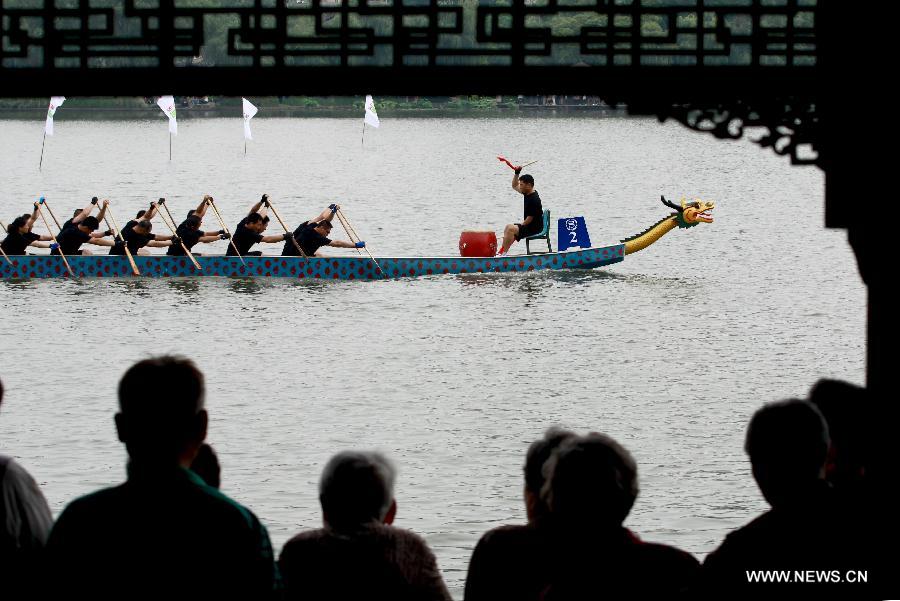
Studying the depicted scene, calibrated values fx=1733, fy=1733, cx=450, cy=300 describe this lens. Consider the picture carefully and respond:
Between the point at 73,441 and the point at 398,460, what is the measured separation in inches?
138

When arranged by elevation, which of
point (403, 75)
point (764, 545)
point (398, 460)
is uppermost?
point (403, 75)

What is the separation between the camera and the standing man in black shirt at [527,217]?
29594mm

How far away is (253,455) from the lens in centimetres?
1775

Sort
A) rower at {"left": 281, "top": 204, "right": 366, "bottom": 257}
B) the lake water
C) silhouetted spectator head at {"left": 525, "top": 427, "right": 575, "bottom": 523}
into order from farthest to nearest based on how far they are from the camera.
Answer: rower at {"left": 281, "top": 204, "right": 366, "bottom": 257} < the lake water < silhouetted spectator head at {"left": 525, "top": 427, "right": 575, "bottom": 523}

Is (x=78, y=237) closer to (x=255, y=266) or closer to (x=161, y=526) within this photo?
(x=255, y=266)

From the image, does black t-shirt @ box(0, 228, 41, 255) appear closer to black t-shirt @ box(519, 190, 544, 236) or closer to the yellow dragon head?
black t-shirt @ box(519, 190, 544, 236)

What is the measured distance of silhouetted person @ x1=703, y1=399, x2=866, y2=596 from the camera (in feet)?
16.9

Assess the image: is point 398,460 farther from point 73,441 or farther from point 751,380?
point 751,380

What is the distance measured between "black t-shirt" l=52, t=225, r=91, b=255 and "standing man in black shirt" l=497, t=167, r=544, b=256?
727cm

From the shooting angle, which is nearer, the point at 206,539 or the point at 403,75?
the point at 206,539

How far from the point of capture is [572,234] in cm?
3094

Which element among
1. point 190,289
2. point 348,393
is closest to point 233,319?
point 190,289

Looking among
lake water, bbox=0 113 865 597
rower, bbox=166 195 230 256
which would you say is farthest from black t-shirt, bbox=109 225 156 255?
lake water, bbox=0 113 865 597

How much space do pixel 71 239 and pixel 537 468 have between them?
84.4 ft
